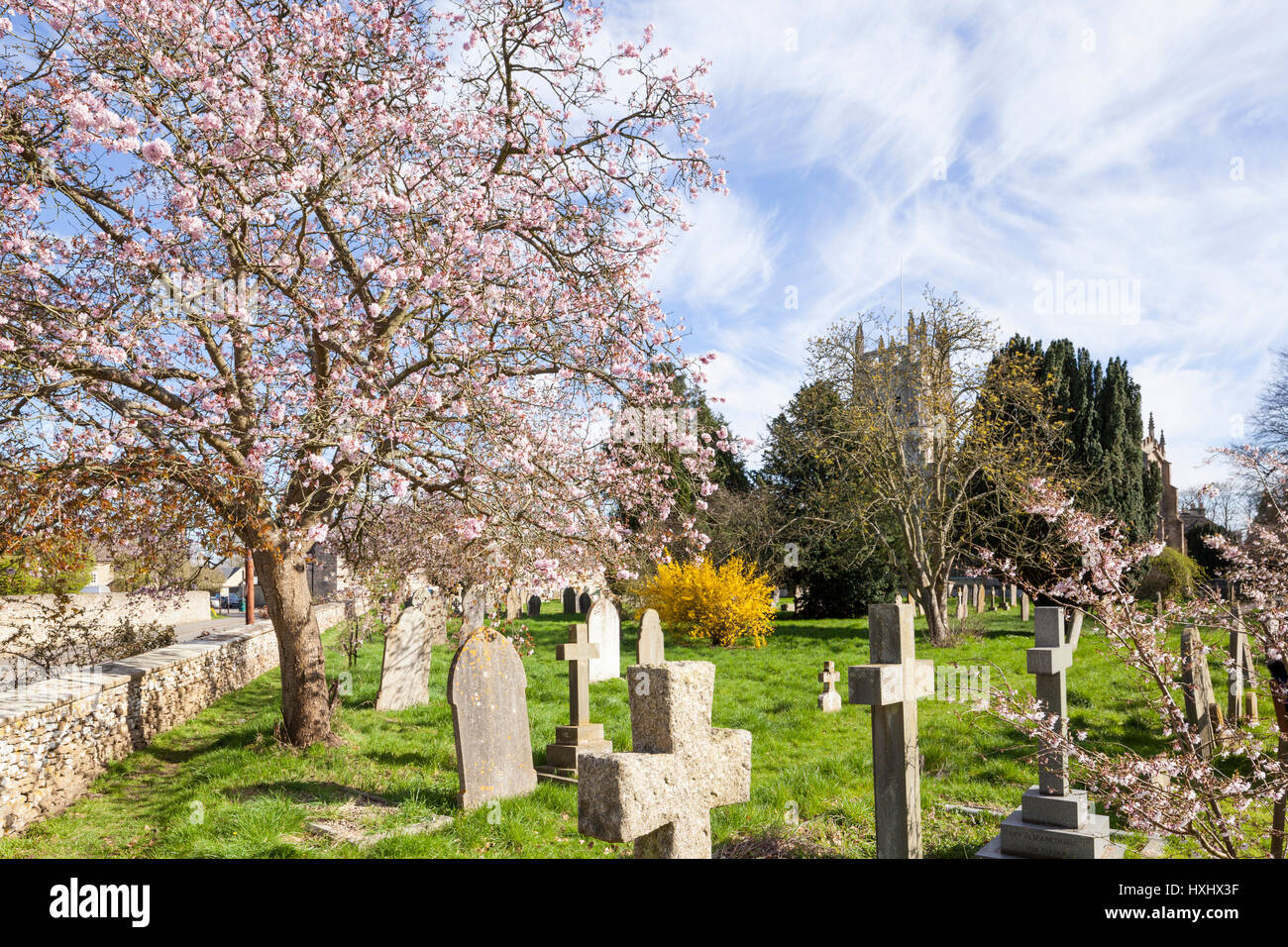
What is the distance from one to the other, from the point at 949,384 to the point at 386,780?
46.7 ft

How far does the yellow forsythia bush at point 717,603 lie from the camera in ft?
58.4

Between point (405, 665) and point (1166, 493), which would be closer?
point (405, 665)

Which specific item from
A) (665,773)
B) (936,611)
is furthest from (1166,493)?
(665,773)

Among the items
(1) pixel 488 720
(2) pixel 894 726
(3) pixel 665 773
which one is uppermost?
(3) pixel 665 773

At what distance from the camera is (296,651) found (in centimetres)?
860

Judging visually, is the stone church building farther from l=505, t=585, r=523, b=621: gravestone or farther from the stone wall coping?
the stone wall coping

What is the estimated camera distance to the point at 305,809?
6711 millimetres

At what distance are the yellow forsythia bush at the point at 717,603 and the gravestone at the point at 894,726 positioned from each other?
41.8 feet

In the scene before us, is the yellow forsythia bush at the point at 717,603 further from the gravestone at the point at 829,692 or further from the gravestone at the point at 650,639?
the gravestone at the point at 650,639

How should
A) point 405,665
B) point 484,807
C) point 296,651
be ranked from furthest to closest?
point 405,665 → point 296,651 → point 484,807

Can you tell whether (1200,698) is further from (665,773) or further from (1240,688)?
A: (665,773)

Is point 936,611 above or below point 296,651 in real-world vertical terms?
below

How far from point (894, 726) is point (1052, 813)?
159cm

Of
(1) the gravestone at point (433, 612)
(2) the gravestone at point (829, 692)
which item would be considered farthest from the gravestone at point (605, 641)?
(2) the gravestone at point (829, 692)
